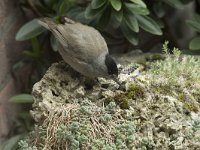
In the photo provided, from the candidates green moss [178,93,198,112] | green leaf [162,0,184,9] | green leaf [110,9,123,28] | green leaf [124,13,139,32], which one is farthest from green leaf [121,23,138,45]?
green moss [178,93,198,112]

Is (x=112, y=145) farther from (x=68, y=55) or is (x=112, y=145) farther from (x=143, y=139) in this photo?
(x=68, y=55)

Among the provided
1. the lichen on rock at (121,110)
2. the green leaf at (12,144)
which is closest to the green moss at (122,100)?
the lichen on rock at (121,110)

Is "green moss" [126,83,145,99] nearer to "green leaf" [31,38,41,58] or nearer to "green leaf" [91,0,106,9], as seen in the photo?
"green leaf" [91,0,106,9]

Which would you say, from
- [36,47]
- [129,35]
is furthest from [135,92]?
[36,47]

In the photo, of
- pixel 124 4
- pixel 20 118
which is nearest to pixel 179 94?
pixel 124 4

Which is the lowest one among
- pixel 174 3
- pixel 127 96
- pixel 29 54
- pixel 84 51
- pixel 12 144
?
pixel 12 144

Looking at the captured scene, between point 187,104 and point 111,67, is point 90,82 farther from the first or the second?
point 187,104

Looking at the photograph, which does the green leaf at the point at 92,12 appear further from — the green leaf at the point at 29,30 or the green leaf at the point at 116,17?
the green leaf at the point at 29,30
